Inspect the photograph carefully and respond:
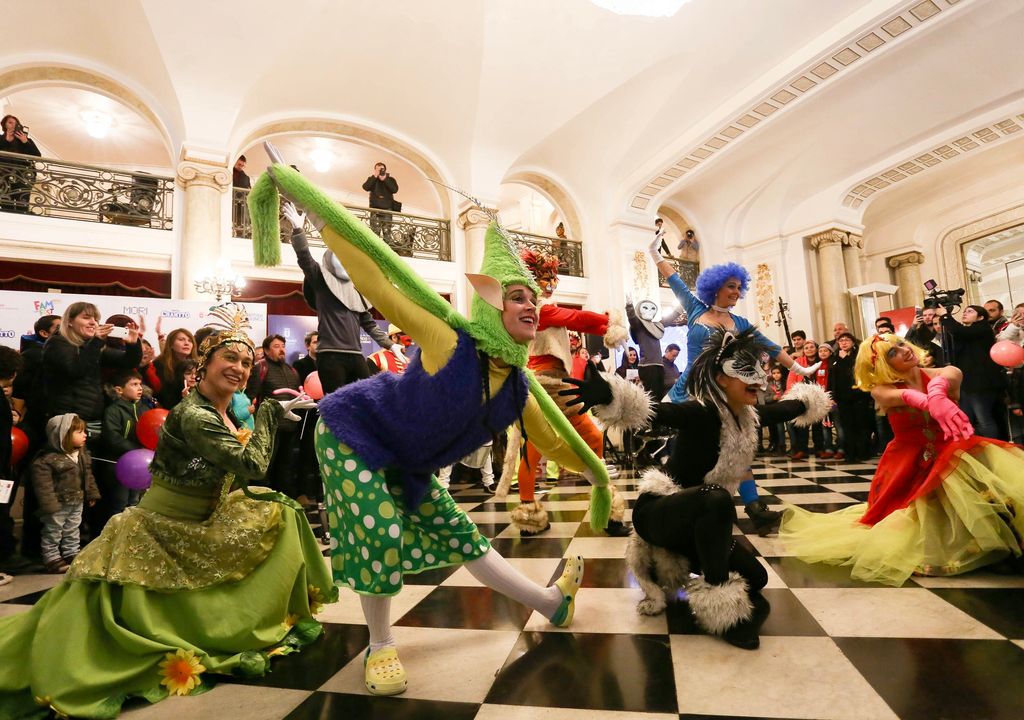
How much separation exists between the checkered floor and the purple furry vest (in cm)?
50

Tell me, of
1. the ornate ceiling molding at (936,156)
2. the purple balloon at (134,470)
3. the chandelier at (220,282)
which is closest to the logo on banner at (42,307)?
the chandelier at (220,282)

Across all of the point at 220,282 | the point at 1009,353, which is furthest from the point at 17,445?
the point at 1009,353

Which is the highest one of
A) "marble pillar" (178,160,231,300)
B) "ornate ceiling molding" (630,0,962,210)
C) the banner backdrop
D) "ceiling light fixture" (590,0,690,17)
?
"ceiling light fixture" (590,0,690,17)

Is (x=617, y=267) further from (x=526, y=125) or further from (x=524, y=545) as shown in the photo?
(x=524, y=545)

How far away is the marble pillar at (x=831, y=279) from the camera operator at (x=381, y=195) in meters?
8.63

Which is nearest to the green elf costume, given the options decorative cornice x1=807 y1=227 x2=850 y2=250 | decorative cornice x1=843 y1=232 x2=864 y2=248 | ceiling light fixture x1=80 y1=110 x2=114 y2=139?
ceiling light fixture x1=80 y1=110 x2=114 y2=139

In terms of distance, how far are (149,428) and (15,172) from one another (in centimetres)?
628

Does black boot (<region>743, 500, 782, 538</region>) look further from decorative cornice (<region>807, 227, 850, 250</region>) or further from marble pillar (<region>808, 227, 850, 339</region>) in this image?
decorative cornice (<region>807, 227, 850, 250</region>)

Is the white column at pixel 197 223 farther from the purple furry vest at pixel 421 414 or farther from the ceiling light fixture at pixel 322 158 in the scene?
the purple furry vest at pixel 421 414

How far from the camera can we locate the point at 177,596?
1398mm

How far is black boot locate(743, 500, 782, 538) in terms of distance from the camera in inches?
96.7

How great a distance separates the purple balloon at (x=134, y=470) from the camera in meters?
2.70

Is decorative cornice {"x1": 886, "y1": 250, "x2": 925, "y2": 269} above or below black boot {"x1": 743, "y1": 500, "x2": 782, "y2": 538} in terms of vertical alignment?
above

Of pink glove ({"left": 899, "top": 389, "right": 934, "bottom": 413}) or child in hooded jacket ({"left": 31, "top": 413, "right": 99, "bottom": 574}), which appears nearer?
pink glove ({"left": 899, "top": 389, "right": 934, "bottom": 413})
